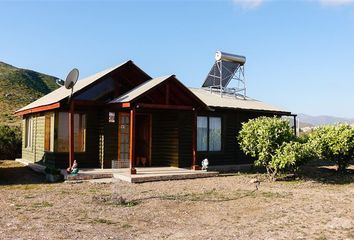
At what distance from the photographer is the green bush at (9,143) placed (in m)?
23.6

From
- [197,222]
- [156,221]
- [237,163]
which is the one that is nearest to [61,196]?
[156,221]

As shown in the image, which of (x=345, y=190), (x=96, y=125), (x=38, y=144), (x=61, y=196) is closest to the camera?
(x=61, y=196)

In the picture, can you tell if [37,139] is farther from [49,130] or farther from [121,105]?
[121,105]

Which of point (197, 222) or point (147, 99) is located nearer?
point (197, 222)

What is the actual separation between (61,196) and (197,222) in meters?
4.60

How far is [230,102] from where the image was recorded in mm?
20781

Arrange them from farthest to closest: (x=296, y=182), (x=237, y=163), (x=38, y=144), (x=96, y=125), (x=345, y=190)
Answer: (x=237, y=163) < (x=38, y=144) < (x=96, y=125) < (x=296, y=182) < (x=345, y=190)

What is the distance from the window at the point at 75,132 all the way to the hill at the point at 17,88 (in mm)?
27895

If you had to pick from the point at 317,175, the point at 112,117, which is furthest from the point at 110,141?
the point at 317,175

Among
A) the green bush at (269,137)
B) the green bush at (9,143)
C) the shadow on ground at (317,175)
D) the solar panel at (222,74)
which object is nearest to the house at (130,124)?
the shadow on ground at (317,175)

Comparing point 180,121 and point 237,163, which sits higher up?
point 180,121

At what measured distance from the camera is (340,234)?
7.44m

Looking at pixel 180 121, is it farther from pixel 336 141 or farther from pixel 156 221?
pixel 156 221

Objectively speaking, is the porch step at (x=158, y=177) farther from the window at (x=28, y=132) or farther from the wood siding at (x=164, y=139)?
the window at (x=28, y=132)
